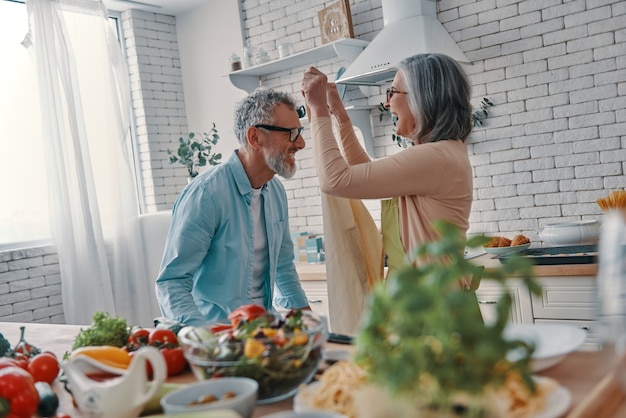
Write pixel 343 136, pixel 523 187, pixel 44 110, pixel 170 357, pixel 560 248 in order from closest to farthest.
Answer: pixel 170 357 < pixel 343 136 < pixel 560 248 < pixel 523 187 < pixel 44 110

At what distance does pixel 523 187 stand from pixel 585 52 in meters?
0.82

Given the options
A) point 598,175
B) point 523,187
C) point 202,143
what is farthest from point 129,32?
point 598,175

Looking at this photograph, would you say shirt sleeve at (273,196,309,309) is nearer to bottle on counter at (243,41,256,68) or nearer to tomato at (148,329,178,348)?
tomato at (148,329,178,348)

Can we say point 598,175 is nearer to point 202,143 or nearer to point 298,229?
point 298,229

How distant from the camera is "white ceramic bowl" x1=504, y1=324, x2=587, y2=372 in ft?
3.68

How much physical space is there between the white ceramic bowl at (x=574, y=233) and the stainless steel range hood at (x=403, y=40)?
44.5 inches

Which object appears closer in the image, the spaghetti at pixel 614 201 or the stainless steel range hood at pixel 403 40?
the spaghetti at pixel 614 201

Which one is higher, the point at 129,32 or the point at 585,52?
the point at 129,32

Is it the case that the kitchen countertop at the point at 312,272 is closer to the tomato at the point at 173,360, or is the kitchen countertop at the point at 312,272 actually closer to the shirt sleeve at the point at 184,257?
the shirt sleeve at the point at 184,257

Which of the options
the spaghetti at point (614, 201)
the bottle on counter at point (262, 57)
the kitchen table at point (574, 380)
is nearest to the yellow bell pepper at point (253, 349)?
the kitchen table at point (574, 380)

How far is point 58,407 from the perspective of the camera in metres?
1.29

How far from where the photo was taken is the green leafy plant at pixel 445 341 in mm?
589

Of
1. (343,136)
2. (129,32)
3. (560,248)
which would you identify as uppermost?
(129,32)

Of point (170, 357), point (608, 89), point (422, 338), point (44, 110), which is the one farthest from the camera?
point (44, 110)
